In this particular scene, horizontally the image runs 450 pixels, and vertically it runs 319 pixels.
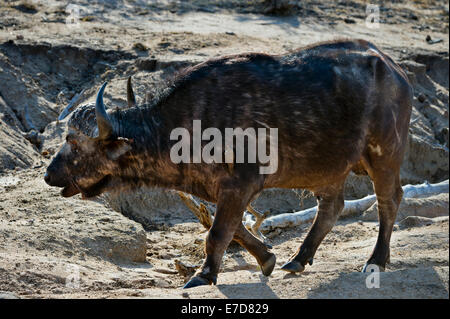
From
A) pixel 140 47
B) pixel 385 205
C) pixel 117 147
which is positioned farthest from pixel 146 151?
pixel 140 47

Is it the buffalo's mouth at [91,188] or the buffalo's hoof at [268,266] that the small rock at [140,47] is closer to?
the buffalo's mouth at [91,188]

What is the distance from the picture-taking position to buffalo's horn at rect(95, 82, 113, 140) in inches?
259

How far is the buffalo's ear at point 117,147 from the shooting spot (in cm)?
684

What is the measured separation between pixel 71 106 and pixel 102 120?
5009 millimetres

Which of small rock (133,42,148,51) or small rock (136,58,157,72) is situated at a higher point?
small rock (133,42,148,51)

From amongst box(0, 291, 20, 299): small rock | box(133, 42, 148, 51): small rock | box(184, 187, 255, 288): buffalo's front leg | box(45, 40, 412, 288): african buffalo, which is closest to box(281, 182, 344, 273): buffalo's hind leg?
box(45, 40, 412, 288): african buffalo

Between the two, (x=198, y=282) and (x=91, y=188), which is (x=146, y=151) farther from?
(x=198, y=282)

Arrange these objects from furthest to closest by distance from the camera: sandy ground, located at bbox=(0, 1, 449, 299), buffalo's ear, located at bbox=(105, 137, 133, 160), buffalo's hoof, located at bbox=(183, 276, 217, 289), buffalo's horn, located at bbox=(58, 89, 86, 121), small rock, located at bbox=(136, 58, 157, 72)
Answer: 1. small rock, located at bbox=(136, 58, 157, 72)
2. buffalo's horn, located at bbox=(58, 89, 86, 121)
3. buffalo's ear, located at bbox=(105, 137, 133, 160)
4. buffalo's hoof, located at bbox=(183, 276, 217, 289)
5. sandy ground, located at bbox=(0, 1, 449, 299)

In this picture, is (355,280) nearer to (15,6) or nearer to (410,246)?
(410,246)

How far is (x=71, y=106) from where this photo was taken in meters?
11.5

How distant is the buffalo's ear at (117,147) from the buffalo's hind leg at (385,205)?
8.26ft

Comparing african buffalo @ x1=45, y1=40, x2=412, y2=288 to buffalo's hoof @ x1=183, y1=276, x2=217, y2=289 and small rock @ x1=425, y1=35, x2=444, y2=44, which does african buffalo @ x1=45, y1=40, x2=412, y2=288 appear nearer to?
buffalo's hoof @ x1=183, y1=276, x2=217, y2=289

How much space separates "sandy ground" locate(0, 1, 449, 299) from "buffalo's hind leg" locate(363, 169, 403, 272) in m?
0.23

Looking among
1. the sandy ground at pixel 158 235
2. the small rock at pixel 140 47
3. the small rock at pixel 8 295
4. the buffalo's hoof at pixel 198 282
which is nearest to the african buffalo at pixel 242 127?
the buffalo's hoof at pixel 198 282
